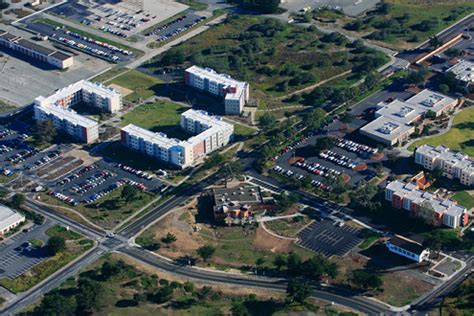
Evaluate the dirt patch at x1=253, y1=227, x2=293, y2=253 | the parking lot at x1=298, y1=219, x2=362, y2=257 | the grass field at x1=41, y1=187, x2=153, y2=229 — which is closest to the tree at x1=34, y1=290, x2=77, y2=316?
the grass field at x1=41, y1=187, x2=153, y2=229

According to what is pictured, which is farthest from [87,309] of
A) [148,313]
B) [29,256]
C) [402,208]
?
[402,208]

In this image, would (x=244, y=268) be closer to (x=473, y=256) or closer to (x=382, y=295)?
(x=382, y=295)

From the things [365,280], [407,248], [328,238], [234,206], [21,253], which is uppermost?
[407,248]

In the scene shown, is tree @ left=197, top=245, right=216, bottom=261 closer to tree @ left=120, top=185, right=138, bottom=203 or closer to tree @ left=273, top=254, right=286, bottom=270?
tree @ left=273, top=254, right=286, bottom=270

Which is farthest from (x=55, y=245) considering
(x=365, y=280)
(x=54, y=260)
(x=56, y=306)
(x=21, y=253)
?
(x=365, y=280)

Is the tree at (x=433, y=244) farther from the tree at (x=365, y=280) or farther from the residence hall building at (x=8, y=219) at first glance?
the residence hall building at (x=8, y=219)

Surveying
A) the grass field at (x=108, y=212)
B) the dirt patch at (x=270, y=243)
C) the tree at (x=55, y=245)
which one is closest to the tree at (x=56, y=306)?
the tree at (x=55, y=245)

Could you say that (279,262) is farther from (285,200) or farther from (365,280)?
(285,200)
